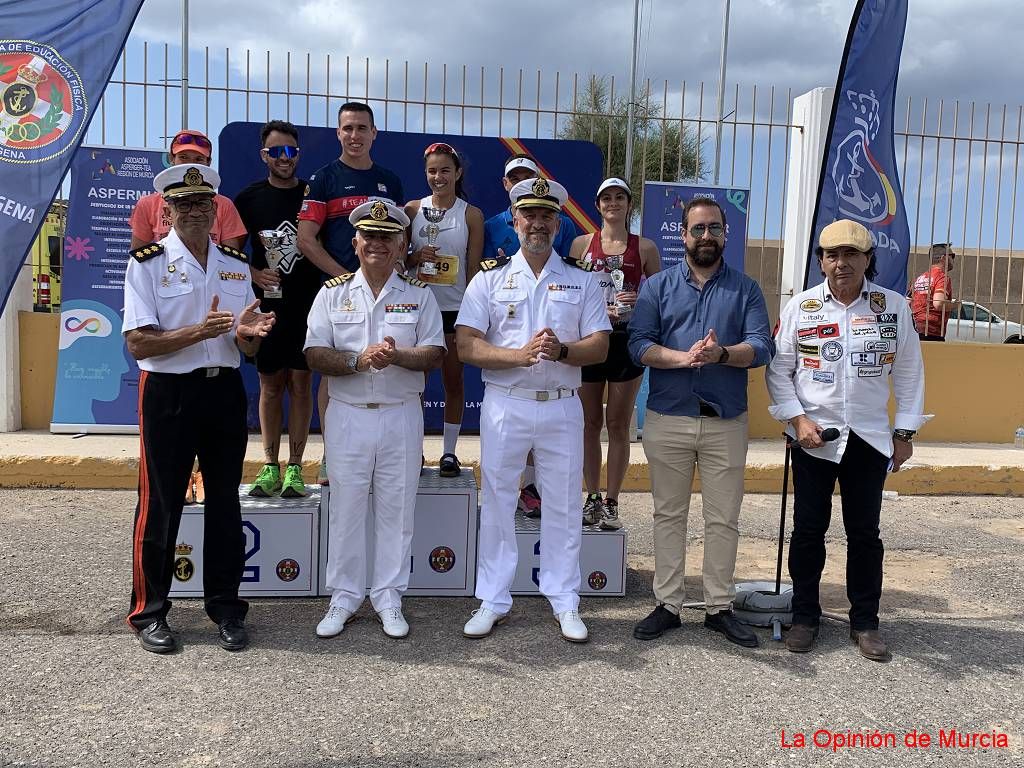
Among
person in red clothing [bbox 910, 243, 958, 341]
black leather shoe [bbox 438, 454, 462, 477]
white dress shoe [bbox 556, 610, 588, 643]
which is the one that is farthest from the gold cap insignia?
person in red clothing [bbox 910, 243, 958, 341]

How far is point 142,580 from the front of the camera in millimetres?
4055

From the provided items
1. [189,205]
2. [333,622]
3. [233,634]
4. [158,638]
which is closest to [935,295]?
[333,622]

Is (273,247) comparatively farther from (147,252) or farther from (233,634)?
(233,634)

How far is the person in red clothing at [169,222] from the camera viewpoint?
4660mm

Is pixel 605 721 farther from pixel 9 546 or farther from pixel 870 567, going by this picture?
pixel 9 546

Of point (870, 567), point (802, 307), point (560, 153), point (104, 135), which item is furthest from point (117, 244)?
point (870, 567)

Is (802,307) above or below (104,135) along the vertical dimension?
below

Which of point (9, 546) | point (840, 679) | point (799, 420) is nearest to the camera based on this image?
point (840, 679)

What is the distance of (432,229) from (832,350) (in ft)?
7.49

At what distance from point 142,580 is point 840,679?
313 cm

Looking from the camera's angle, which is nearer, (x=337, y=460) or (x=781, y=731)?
(x=781, y=731)

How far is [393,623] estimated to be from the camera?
4.21 metres

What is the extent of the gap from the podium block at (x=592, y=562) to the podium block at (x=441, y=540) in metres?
0.27

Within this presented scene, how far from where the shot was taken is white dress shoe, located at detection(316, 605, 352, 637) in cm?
415
